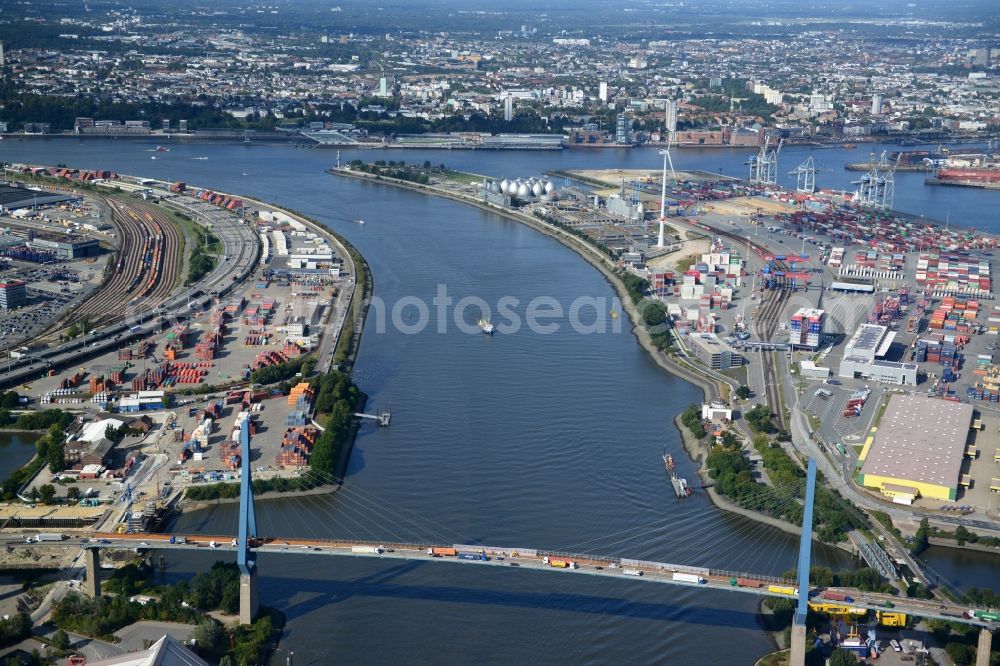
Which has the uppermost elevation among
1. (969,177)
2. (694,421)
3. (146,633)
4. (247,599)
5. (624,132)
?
(624,132)

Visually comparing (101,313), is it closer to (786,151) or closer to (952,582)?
(952,582)

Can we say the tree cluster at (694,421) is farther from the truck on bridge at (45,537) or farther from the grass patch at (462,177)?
the grass patch at (462,177)

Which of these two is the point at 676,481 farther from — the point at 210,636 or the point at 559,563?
the point at 210,636

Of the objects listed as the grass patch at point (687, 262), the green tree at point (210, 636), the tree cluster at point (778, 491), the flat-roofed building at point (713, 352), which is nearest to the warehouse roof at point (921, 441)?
the tree cluster at point (778, 491)

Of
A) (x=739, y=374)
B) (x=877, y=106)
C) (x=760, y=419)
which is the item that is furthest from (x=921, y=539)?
(x=877, y=106)

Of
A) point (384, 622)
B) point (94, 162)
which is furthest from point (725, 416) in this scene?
point (94, 162)
